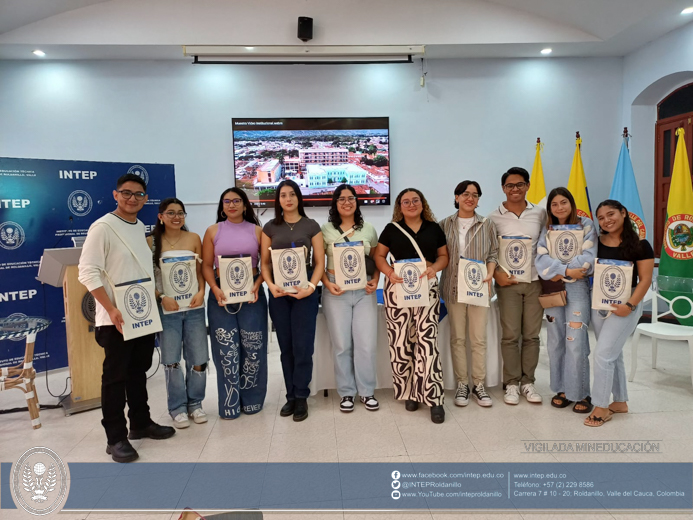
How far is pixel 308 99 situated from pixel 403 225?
3.39 meters

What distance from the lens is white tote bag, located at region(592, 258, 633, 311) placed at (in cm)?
258

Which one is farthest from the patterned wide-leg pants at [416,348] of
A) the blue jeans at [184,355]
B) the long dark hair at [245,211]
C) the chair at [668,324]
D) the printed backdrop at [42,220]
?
the printed backdrop at [42,220]

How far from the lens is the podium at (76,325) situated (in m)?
3.12

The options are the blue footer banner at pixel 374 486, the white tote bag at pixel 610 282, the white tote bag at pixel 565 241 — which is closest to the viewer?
the blue footer banner at pixel 374 486

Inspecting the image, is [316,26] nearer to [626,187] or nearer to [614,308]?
[626,187]

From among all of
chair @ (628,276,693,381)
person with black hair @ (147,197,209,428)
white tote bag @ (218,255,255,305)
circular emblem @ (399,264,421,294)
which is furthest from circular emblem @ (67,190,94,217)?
chair @ (628,276,693,381)

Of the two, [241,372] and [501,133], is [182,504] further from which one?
[501,133]

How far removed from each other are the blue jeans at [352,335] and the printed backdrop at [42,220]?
2.25 metres

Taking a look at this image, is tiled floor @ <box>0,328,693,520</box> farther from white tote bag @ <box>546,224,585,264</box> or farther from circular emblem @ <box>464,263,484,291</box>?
white tote bag @ <box>546,224,585,264</box>

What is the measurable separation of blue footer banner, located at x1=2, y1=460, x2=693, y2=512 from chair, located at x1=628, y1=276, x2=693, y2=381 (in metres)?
1.42

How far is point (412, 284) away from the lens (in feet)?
9.25

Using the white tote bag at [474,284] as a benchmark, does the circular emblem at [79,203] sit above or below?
above

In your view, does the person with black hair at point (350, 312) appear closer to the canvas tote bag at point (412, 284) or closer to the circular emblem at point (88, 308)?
the canvas tote bag at point (412, 284)

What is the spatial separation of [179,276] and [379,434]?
1632 millimetres
